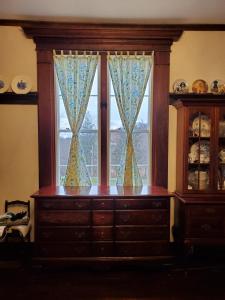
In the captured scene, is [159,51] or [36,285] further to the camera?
[159,51]

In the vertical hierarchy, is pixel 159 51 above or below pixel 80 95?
above

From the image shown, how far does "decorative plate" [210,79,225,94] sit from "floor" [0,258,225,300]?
204 centimetres

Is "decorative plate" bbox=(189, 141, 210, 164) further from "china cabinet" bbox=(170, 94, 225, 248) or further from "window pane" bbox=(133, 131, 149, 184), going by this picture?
Answer: "window pane" bbox=(133, 131, 149, 184)

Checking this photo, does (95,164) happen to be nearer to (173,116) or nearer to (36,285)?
(173,116)

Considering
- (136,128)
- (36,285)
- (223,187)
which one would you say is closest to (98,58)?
(136,128)

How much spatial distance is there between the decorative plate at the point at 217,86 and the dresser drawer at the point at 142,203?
1499 mm

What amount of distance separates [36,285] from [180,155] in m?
2.06

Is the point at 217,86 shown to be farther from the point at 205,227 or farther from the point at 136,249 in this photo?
the point at 136,249

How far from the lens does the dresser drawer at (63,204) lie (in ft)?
9.12

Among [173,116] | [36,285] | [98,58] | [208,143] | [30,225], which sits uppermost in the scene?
[98,58]

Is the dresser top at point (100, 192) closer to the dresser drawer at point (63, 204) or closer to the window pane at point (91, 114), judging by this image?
the dresser drawer at point (63, 204)

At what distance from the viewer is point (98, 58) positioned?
127 inches

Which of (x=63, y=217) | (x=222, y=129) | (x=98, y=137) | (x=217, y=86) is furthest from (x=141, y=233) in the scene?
(x=217, y=86)

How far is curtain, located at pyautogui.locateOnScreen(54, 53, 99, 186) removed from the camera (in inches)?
126
